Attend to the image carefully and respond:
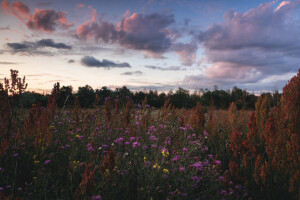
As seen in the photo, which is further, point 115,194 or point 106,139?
point 106,139

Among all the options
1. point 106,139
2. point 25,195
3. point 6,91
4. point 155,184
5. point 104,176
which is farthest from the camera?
point 106,139

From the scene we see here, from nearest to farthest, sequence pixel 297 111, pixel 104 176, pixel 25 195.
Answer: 1. pixel 104 176
2. pixel 25 195
3. pixel 297 111

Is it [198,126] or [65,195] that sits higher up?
[198,126]

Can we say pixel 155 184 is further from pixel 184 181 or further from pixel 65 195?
pixel 65 195

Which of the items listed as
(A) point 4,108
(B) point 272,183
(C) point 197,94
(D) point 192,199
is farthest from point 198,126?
(C) point 197,94

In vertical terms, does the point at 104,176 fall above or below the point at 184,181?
above

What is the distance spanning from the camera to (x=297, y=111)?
3.98 m

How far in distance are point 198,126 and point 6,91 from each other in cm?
509

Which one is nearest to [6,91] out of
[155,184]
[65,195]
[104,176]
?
[65,195]

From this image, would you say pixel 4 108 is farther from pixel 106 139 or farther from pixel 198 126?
pixel 198 126

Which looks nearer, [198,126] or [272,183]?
[272,183]

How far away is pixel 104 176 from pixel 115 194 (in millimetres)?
293

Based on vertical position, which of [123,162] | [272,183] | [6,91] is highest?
[6,91]

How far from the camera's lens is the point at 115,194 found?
2.90m
